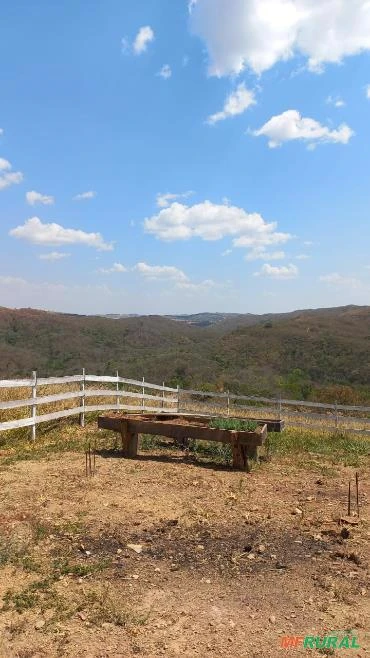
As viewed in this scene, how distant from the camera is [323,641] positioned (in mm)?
3488

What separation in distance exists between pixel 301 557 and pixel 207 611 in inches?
58.3

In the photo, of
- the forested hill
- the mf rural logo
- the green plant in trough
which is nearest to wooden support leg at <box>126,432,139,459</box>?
the green plant in trough

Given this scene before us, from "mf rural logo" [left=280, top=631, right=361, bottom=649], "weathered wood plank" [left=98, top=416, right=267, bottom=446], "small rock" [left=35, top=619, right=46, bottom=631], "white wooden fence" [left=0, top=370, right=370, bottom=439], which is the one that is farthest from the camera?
"white wooden fence" [left=0, top=370, right=370, bottom=439]

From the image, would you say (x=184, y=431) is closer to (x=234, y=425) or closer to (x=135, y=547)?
(x=234, y=425)

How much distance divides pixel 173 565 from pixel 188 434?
13.5 ft

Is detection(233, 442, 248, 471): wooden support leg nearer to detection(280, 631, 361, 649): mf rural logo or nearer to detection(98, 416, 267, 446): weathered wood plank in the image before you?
detection(98, 416, 267, 446): weathered wood plank

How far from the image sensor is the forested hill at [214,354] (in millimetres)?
39312

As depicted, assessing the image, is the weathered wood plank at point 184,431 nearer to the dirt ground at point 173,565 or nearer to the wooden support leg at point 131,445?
the wooden support leg at point 131,445

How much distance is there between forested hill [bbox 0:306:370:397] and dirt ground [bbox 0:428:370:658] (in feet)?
63.8

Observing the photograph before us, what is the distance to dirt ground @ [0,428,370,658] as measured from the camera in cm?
351

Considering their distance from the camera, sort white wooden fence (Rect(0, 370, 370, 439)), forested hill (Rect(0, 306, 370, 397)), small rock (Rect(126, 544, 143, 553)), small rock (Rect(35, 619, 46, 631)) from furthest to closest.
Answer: forested hill (Rect(0, 306, 370, 397)), white wooden fence (Rect(0, 370, 370, 439)), small rock (Rect(126, 544, 143, 553)), small rock (Rect(35, 619, 46, 631))

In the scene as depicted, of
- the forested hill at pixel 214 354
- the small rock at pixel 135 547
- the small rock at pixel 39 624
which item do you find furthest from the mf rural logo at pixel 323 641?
the forested hill at pixel 214 354

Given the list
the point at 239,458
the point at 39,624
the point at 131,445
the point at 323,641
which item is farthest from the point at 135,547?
the point at 131,445

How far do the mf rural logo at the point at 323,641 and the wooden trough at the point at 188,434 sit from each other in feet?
15.6
